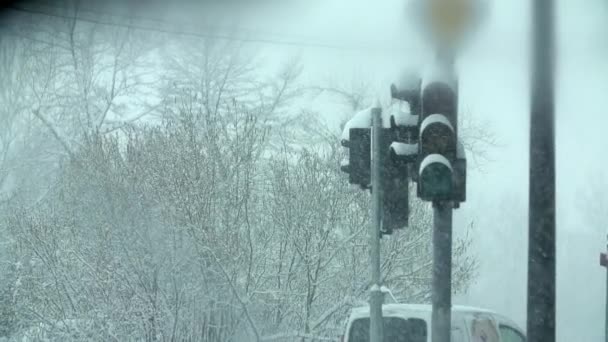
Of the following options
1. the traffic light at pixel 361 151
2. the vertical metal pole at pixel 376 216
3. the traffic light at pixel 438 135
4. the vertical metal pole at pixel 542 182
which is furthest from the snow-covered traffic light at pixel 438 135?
the traffic light at pixel 361 151

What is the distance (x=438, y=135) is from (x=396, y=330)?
314 centimetres

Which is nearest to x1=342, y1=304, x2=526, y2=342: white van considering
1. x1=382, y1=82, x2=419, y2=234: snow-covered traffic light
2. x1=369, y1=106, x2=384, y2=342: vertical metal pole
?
x1=369, y1=106, x2=384, y2=342: vertical metal pole

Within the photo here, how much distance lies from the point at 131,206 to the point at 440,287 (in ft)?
28.2

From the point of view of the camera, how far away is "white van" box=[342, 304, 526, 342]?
774cm

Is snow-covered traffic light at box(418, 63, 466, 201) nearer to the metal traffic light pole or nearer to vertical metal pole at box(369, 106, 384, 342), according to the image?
the metal traffic light pole

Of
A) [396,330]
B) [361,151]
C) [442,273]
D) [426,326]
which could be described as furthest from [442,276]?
[396,330]

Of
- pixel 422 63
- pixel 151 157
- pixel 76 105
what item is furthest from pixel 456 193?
pixel 76 105

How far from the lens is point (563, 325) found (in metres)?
33.3

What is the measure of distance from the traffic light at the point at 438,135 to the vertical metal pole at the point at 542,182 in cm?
59

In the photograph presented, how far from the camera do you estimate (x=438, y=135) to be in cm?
560

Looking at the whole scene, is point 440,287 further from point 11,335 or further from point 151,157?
point 11,335

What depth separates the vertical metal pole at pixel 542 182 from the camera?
5.61 m

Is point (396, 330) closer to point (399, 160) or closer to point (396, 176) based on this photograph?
point (396, 176)


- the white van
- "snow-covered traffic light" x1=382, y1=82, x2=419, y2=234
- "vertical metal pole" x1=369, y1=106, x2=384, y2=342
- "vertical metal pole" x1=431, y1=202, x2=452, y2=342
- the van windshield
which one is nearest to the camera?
"vertical metal pole" x1=431, y1=202, x2=452, y2=342
